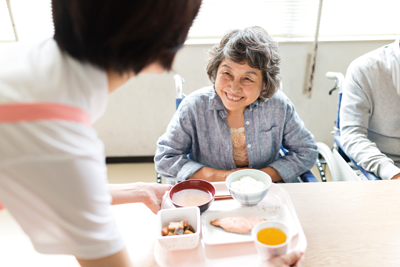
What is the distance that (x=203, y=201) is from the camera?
1.06 m

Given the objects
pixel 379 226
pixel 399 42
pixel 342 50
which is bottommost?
pixel 379 226

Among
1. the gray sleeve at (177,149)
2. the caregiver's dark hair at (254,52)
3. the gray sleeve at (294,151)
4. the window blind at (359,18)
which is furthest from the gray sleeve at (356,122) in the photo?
the window blind at (359,18)

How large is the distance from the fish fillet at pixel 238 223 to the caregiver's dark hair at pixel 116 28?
642mm

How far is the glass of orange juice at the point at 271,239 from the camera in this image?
755 mm

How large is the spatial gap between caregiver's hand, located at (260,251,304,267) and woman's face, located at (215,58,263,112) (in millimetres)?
804

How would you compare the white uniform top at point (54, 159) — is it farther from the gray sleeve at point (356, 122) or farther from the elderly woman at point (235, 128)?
the gray sleeve at point (356, 122)

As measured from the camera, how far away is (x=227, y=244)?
0.91m

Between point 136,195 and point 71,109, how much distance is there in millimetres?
659

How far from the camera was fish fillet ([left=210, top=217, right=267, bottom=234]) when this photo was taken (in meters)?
0.95

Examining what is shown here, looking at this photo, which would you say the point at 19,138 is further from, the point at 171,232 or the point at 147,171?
the point at 147,171

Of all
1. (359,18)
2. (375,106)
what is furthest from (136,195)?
(359,18)

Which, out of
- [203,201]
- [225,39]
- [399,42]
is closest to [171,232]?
[203,201]

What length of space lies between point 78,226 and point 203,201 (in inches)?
24.3

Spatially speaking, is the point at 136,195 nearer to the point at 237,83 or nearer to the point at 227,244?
the point at 227,244
